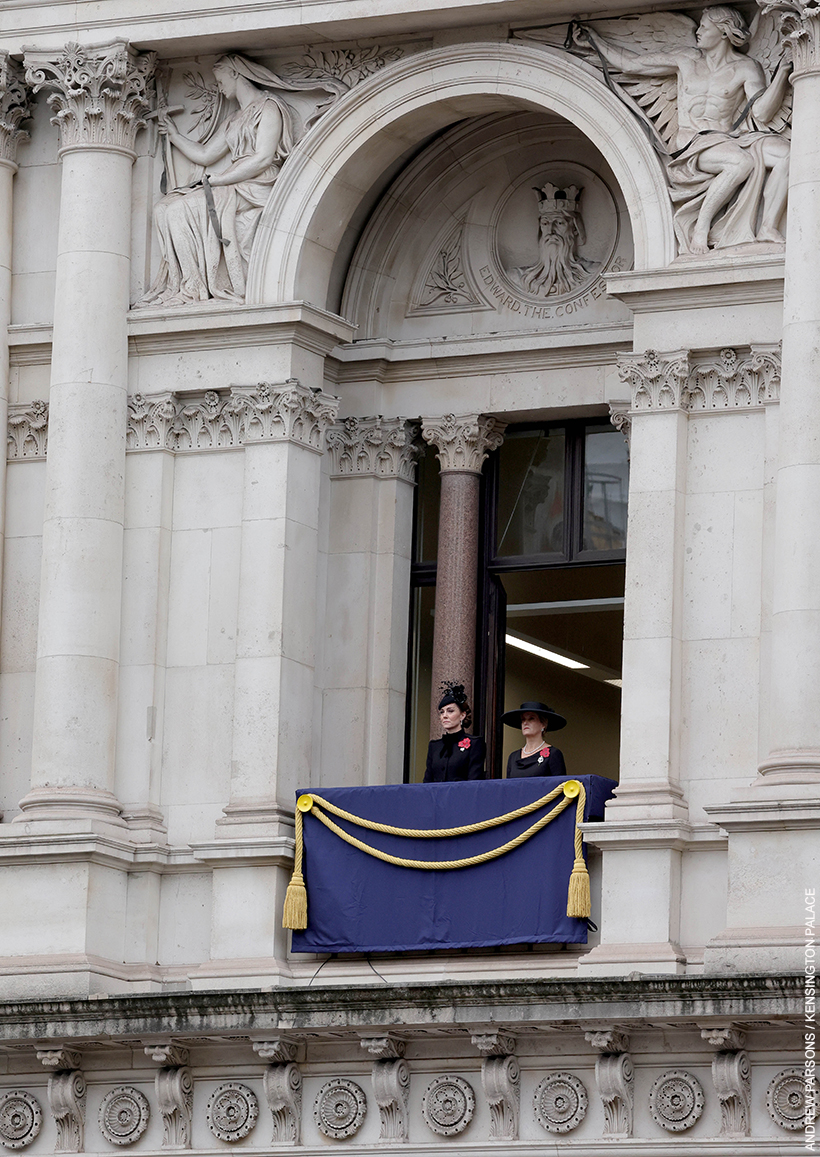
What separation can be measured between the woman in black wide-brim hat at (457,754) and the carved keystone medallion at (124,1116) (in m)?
3.86

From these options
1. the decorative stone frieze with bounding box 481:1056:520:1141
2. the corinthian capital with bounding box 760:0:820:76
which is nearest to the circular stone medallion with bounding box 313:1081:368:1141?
the decorative stone frieze with bounding box 481:1056:520:1141

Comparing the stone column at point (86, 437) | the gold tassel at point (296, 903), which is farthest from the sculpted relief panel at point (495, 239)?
the gold tassel at point (296, 903)

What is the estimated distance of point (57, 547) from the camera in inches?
1175

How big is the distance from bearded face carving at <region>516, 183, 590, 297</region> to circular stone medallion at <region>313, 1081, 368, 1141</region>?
8.24 meters

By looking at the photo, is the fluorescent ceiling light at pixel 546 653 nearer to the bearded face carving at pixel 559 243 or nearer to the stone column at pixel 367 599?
the stone column at pixel 367 599

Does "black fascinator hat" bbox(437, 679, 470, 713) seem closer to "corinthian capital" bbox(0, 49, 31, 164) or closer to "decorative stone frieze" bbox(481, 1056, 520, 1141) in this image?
"decorative stone frieze" bbox(481, 1056, 520, 1141)

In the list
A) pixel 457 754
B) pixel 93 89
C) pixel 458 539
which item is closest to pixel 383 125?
pixel 93 89

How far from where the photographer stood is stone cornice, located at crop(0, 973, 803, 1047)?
25891 mm

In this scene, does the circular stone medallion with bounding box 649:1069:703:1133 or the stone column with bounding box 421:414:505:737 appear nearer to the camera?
the circular stone medallion with bounding box 649:1069:703:1133

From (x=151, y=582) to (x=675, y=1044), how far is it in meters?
6.98

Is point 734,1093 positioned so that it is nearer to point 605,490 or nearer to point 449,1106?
point 449,1106

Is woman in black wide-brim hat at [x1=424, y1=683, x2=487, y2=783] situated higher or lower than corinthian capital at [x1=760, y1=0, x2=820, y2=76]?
lower

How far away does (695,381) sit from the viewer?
28.5m

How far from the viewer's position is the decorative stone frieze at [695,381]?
1115 inches
